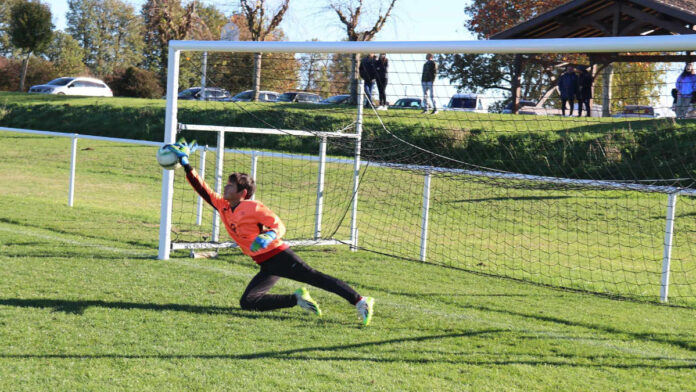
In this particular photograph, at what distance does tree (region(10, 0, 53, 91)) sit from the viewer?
41.9 m

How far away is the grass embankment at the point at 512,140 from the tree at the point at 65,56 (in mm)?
34075

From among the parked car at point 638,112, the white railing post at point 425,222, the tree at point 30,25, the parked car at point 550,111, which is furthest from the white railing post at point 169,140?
the tree at point 30,25

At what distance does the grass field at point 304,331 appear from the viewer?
16.5 feet

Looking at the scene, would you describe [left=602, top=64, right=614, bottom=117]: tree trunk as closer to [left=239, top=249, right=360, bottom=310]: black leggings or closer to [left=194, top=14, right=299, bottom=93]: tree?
[left=239, top=249, right=360, bottom=310]: black leggings

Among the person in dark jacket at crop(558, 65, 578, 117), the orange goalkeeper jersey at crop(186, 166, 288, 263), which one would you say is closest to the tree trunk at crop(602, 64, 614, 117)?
the person in dark jacket at crop(558, 65, 578, 117)

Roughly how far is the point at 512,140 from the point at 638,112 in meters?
6.18

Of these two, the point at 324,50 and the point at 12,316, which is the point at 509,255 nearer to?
the point at 324,50

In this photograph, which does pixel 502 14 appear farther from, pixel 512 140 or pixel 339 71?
pixel 339 71

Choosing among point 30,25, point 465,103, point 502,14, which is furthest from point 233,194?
point 30,25

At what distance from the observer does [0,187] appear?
15.7 metres

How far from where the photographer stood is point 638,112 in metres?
7.75

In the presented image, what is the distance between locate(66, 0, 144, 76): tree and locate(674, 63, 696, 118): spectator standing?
6513cm

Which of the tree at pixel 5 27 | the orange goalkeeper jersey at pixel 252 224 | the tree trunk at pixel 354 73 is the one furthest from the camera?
the tree at pixel 5 27

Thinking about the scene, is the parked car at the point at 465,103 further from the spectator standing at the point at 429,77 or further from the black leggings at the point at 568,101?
the black leggings at the point at 568,101
